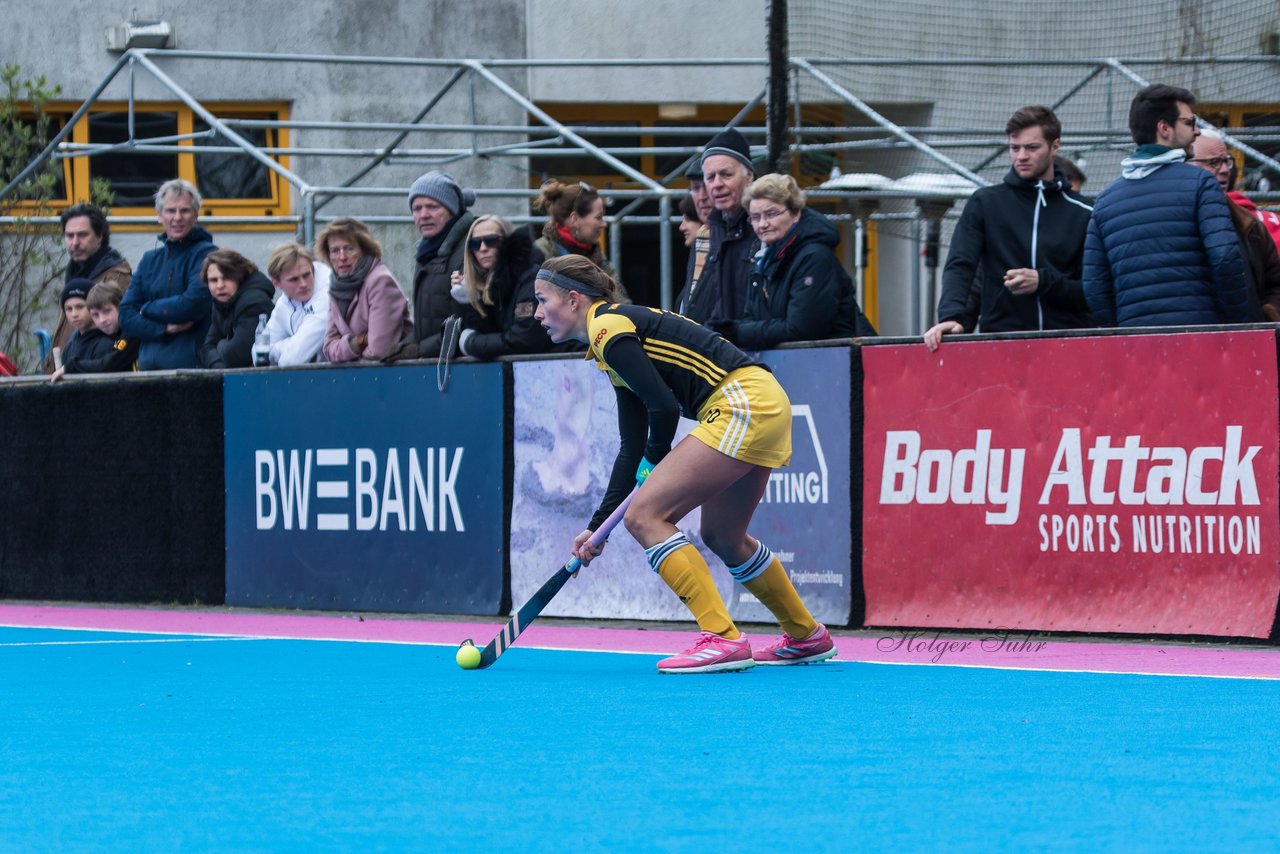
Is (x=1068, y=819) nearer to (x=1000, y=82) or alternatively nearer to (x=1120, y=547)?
(x=1120, y=547)

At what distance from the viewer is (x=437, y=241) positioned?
434 inches

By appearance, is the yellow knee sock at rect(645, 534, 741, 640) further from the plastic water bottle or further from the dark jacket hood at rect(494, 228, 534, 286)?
the plastic water bottle

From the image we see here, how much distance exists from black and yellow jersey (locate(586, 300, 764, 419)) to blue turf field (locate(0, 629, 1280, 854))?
1.17 meters

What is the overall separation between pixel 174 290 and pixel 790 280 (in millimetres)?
4436

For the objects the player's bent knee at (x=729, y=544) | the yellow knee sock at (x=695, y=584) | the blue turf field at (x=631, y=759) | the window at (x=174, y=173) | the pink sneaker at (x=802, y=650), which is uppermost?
the window at (x=174, y=173)

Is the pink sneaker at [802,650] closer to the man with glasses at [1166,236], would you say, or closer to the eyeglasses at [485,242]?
the man with glasses at [1166,236]

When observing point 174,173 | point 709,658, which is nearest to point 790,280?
point 709,658

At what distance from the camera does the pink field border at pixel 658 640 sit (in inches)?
321

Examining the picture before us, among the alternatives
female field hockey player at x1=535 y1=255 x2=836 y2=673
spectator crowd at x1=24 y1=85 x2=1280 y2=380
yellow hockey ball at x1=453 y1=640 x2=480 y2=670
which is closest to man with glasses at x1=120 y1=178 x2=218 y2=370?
spectator crowd at x1=24 y1=85 x2=1280 y2=380

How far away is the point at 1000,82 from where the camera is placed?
16953 millimetres

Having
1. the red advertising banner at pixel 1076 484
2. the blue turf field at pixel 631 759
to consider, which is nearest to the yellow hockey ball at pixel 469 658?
the blue turf field at pixel 631 759

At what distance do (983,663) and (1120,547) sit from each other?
987 millimetres

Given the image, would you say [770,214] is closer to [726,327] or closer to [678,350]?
[726,327]
